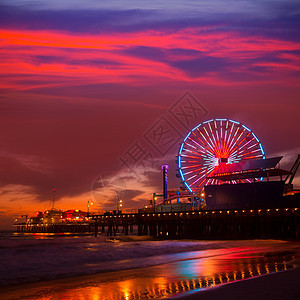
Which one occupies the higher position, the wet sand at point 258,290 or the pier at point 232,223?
the pier at point 232,223

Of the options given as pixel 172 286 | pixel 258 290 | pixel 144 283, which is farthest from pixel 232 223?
pixel 258 290

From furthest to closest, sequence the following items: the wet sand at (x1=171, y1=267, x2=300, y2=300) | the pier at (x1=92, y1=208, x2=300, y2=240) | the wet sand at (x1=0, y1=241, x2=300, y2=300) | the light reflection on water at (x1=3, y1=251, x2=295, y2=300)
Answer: the pier at (x1=92, y1=208, x2=300, y2=240)
the light reflection on water at (x1=3, y1=251, x2=295, y2=300)
the wet sand at (x1=0, y1=241, x2=300, y2=300)
the wet sand at (x1=171, y1=267, x2=300, y2=300)

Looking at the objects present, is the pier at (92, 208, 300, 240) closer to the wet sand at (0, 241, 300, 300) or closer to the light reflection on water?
the light reflection on water

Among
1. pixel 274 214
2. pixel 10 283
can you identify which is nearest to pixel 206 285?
pixel 10 283

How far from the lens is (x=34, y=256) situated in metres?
27.1

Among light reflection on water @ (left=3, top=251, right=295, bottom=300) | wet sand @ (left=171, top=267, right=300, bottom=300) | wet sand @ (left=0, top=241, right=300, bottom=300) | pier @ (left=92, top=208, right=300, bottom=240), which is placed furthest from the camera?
pier @ (left=92, top=208, right=300, bottom=240)

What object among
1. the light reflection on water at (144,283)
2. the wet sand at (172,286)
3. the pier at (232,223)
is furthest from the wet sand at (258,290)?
the pier at (232,223)

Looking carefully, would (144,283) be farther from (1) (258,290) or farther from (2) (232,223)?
(2) (232,223)

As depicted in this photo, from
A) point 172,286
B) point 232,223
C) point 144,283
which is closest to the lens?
point 172,286

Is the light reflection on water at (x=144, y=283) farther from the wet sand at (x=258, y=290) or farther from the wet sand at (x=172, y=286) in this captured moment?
the wet sand at (x=258, y=290)

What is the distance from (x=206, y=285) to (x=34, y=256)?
16223 mm

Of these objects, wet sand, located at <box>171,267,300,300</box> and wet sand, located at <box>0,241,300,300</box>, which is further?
wet sand, located at <box>0,241,300,300</box>

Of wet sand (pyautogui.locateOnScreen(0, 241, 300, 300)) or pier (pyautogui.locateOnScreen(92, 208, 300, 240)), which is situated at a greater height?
pier (pyautogui.locateOnScreen(92, 208, 300, 240))

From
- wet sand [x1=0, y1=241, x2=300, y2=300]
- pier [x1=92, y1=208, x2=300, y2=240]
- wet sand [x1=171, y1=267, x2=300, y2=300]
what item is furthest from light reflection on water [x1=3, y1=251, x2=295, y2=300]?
pier [x1=92, y1=208, x2=300, y2=240]
